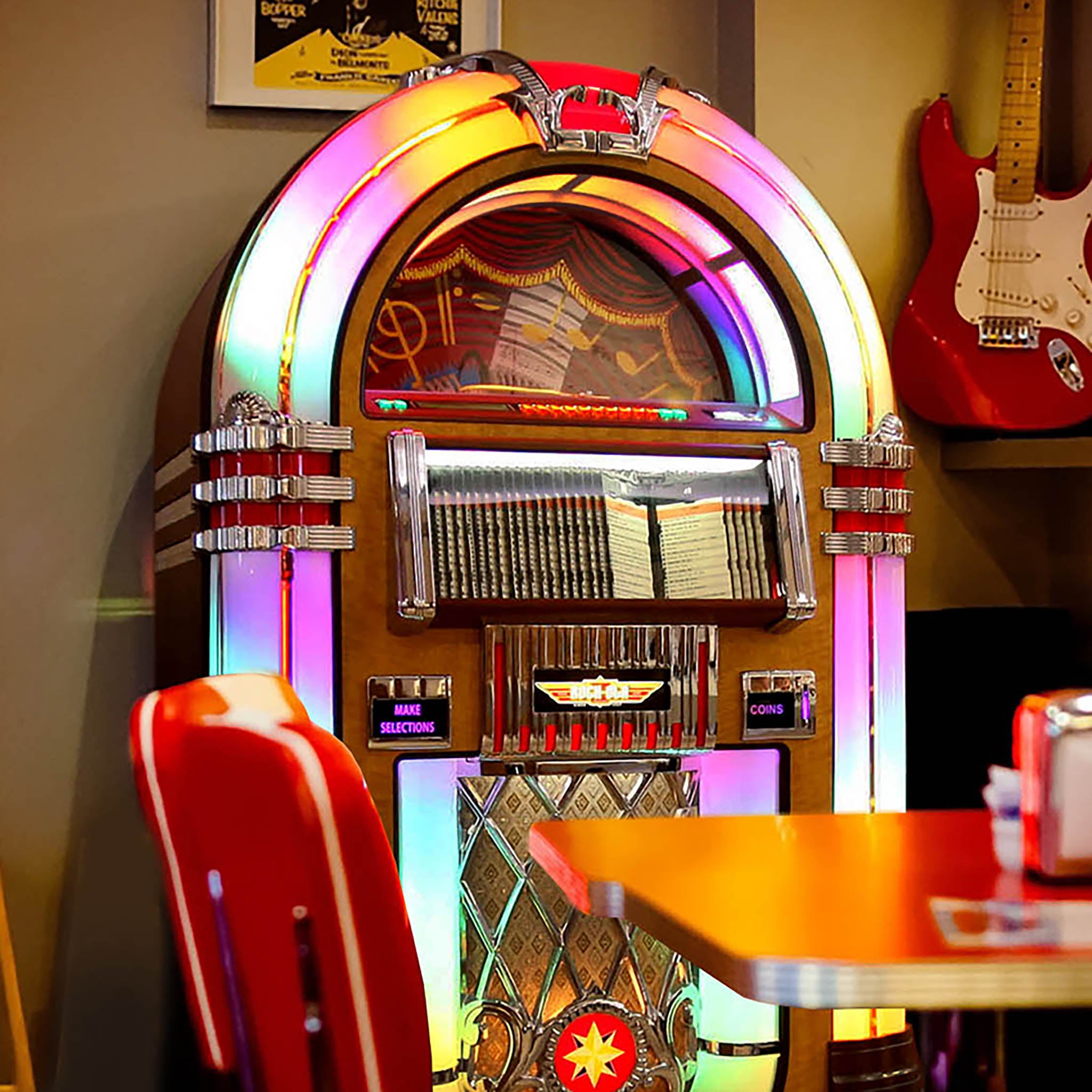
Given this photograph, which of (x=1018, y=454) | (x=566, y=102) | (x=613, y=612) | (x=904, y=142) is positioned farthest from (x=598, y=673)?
(x=904, y=142)

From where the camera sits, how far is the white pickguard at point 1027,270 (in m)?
3.27

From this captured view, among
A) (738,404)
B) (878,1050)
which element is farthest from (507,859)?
(878,1050)

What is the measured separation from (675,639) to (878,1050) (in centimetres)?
112

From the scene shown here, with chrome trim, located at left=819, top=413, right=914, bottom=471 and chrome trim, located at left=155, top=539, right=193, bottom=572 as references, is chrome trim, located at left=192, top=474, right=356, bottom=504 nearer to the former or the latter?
chrome trim, located at left=155, top=539, right=193, bottom=572

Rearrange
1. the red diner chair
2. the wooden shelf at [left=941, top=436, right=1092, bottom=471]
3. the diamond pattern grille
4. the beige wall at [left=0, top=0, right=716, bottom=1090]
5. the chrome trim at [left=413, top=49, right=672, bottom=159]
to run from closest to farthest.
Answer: the red diner chair
the diamond pattern grille
the chrome trim at [left=413, top=49, right=672, bottom=159]
the beige wall at [left=0, top=0, right=716, bottom=1090]
the wooden shelf at [left=941, top=436, right=1092, bottom=471]

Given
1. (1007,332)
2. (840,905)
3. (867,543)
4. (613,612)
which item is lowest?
(840,905)

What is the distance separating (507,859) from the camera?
2375 millimetres

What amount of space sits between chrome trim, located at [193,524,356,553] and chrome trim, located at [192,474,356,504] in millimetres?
41

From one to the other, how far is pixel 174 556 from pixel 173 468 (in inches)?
6.1

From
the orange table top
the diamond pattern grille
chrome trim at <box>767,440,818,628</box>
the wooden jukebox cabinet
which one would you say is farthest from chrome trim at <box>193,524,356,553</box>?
the orange table top

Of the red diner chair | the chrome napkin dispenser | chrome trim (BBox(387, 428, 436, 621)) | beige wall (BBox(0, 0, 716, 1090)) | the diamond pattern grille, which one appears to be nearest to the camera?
the red diner chair

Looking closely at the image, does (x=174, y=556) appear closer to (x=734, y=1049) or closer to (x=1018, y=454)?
(x=734, y=1049)

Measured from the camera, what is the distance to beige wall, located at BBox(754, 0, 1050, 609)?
3387 millimetres

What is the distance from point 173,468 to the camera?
2707 millimetres
